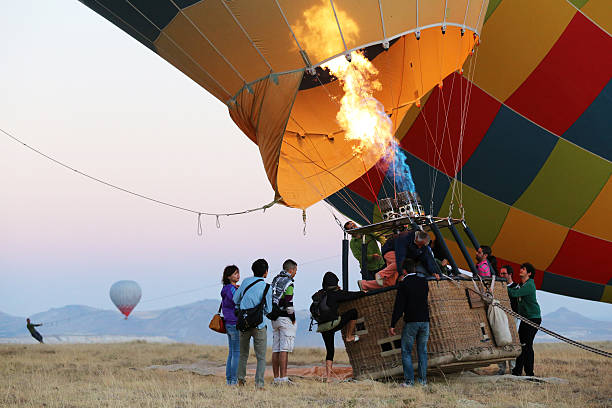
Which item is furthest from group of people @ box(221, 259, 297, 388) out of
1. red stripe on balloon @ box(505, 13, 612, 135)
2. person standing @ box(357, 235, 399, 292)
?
red stripe on balloon @ box(505, 13, 612, 135)

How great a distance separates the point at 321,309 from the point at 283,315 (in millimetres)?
383

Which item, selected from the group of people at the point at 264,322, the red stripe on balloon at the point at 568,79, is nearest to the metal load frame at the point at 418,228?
the group of people at the point at 264,322

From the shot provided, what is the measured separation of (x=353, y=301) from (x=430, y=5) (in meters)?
2.89

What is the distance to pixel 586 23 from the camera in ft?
27.3

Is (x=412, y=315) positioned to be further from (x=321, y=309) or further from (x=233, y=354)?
(x=233, y=354)

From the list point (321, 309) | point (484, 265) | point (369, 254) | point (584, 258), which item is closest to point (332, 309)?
point (321, 309)

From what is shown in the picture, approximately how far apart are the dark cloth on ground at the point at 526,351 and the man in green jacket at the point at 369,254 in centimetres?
165

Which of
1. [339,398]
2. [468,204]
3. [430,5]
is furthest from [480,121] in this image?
[339,398]

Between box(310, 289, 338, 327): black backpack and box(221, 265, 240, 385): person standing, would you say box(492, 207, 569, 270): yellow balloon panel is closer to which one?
box(310, 289, 338, 327): black backpack

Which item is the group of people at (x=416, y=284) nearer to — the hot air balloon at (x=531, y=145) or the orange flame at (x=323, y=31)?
the orange flame at (x=323, y=31)

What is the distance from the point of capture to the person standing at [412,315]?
220 inches

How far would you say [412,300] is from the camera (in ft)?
18.3

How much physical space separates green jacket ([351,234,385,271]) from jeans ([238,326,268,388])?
5.50ft

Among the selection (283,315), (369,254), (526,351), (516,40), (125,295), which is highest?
(516,40)
